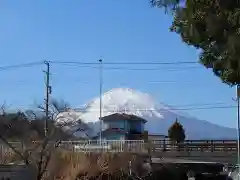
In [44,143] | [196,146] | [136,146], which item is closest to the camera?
[44,143]

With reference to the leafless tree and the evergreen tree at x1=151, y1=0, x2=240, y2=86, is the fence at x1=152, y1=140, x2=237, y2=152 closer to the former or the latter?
the leafless tree

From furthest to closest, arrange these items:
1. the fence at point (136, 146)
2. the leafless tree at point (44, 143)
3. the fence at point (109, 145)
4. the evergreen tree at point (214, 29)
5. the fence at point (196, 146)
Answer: the fence at point (196, 146) → the fence at point (109, 145) → the fence at point (136, 146) → the leafless tree at point (44, 143) → the evergreen tree at point (214, 29)

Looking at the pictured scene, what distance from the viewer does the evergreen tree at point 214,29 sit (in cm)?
1215

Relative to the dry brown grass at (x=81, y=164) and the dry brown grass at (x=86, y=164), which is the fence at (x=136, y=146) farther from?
the dry brown grass at (x=86, y=164)

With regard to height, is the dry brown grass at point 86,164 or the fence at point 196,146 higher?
the fence at point 196,146

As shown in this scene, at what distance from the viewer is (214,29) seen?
514 inches

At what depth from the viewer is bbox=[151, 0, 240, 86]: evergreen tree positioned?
12.1 metres

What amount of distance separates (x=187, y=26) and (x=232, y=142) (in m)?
44.4

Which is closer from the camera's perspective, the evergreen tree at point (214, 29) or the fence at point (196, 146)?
the evergreen tree at point (214, 29)

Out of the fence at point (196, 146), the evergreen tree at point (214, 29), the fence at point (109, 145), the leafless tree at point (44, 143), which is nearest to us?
the evergreen tree at point (214, 29)

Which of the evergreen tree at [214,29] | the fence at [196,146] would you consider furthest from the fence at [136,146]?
the evergreen tree at [214,29]

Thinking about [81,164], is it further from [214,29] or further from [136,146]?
[214,29]

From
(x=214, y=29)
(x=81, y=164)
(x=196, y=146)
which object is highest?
(x=214, y=29)

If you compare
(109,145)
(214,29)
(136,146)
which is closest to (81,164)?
(109,145)
